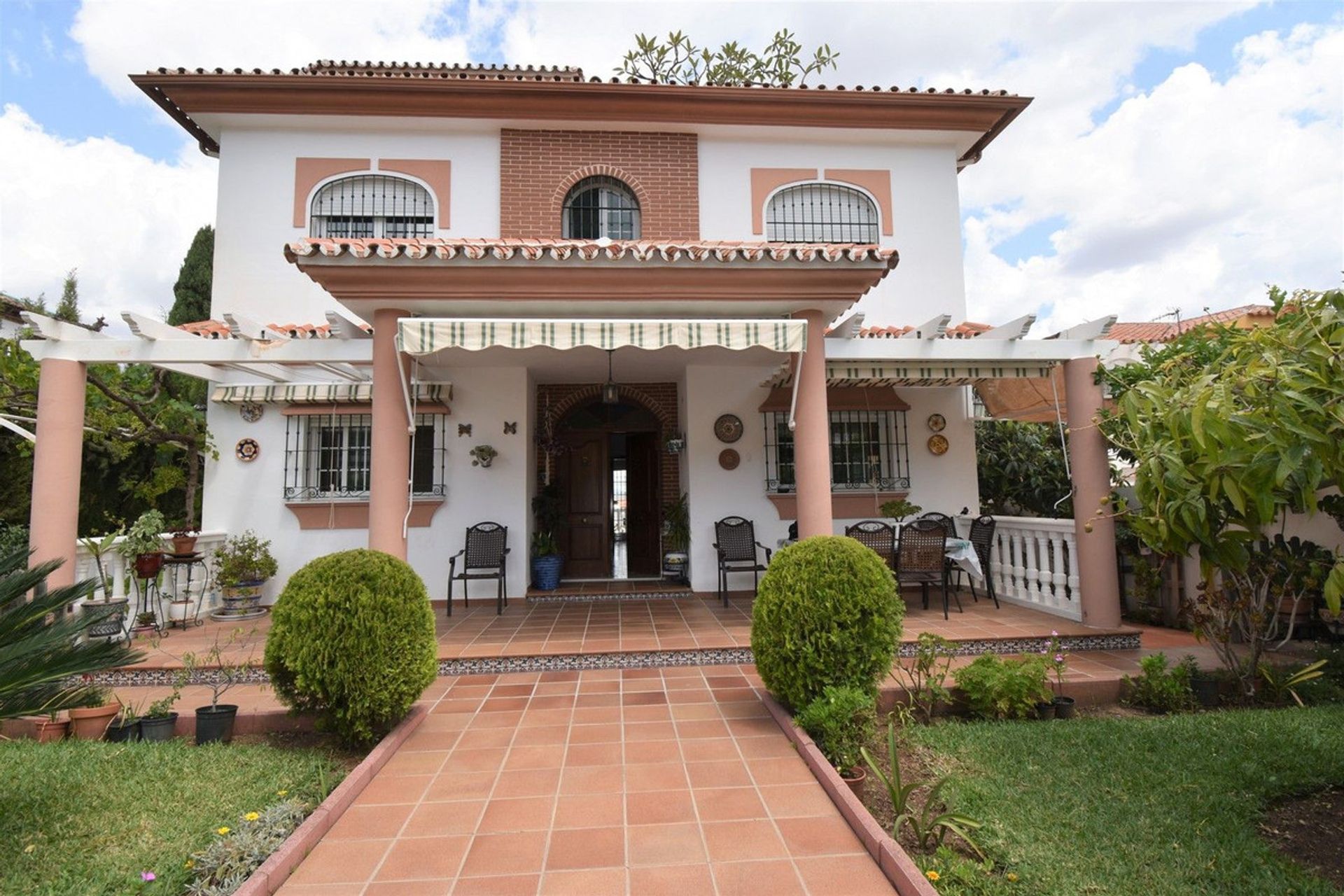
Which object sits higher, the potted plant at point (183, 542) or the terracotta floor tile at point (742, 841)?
the potted plant at point (183, 542)

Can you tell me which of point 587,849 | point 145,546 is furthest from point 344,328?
point 587,849

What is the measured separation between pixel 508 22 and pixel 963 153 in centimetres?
968

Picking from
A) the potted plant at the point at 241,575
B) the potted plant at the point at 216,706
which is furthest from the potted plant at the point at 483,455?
the potted plant at the point at 216,706

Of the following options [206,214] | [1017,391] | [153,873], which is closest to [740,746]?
[153,873]

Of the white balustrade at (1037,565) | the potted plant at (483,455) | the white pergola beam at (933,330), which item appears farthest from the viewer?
the potted plant at (483,455)

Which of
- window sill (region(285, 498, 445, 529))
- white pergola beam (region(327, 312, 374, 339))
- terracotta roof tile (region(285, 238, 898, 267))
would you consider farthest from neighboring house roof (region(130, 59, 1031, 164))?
window sill (region(285, 498, 445, 529))

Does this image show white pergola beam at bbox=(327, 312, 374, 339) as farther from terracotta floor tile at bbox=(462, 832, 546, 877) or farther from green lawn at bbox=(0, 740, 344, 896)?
terracotta floor tile at bbox=(462, 832, 546, 877)

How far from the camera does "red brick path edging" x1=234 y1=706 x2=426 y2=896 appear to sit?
116 inches

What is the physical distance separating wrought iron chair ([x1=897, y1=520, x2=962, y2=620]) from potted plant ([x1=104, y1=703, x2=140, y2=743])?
8233 mm

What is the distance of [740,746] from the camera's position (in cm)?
463

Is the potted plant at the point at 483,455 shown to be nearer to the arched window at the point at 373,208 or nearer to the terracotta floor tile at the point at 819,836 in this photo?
the arched window at the point at 373,208

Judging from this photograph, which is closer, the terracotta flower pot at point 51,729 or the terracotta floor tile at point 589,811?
the terracotta floor tile at point 589,811

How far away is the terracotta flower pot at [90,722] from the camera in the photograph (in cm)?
491

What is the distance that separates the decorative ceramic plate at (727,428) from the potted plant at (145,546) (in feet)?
26.0
